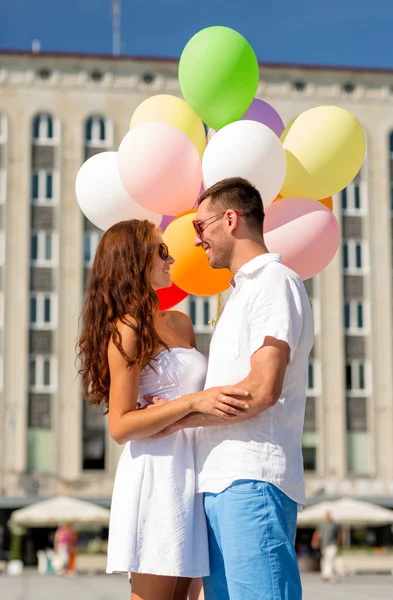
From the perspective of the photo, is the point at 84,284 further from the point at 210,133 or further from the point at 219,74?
the point at 219,74

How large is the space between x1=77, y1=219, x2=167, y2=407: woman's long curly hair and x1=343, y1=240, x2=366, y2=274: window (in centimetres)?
4224

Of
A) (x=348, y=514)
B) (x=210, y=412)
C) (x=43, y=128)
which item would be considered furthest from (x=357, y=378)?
(x=210, y=412)

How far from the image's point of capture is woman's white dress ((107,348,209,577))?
3.89m

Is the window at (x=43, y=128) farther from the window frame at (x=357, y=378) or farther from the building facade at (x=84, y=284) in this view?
the window frame at (x=357, y=378)

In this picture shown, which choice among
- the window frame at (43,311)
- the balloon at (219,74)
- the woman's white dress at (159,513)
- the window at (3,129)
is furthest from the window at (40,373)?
the woman's white dress at (159,513)

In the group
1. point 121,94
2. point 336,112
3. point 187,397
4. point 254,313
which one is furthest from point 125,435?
point 121,94

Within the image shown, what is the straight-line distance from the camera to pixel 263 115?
6309 mm

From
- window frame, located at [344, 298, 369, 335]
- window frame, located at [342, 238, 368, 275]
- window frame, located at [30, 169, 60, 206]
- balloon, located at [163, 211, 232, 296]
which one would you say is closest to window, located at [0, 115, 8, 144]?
window frame, located at [30, 169, 60, 206]

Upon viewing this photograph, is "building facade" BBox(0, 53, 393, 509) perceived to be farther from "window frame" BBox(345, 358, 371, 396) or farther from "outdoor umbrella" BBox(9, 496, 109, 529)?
"outdoor umbrella" BBox(9, 496, 109, 529)

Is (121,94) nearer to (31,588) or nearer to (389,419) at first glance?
(389,419)

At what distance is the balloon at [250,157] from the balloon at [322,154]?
1.13 feet

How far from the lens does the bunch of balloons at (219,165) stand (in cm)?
548

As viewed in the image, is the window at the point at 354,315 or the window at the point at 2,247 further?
the window at the point at 354,315

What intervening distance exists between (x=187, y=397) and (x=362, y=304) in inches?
1672
